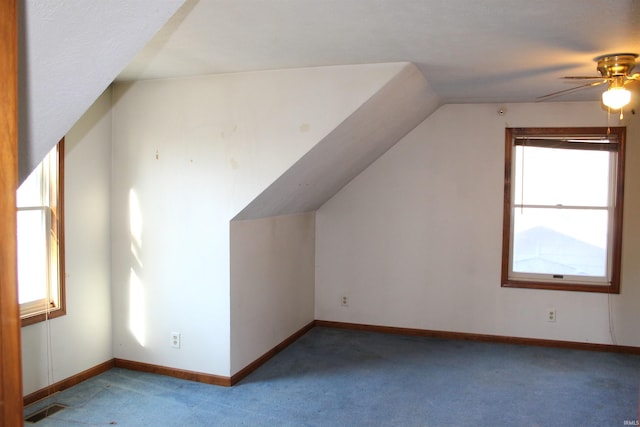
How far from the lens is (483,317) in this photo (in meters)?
4.80

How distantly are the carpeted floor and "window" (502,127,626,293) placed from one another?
0.75 metres

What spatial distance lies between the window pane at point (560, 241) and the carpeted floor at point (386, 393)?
779mm

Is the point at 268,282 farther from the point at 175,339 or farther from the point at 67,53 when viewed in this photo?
the point at 67,53

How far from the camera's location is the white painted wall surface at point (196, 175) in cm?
333

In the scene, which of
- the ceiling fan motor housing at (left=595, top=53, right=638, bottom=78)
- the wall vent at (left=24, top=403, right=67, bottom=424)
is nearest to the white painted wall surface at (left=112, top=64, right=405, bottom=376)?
the wall vent at (left=24, top=403, right=67, bottom=424)

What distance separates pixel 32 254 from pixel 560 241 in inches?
174

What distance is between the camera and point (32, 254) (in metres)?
3.27

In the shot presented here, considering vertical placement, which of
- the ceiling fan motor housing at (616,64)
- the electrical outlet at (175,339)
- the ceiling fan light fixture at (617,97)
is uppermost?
the ceiling fan motor housing at (616,64)

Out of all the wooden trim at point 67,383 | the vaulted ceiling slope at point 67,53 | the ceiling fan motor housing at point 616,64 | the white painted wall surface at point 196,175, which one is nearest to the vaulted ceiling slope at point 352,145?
the white painted wall surface at point 196,175

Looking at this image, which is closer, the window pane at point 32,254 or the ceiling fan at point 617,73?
the ceiling fan at point 617,73

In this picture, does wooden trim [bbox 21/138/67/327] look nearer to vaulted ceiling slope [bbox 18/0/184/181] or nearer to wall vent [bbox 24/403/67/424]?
wall vent [bbox 24/403/67/424]

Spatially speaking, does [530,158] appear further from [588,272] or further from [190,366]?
[190,366]

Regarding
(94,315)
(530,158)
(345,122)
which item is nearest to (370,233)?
(530,158)

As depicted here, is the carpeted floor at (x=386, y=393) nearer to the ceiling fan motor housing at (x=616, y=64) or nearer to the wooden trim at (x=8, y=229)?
the ceiling fan motor housing at (x=616, y=64)
